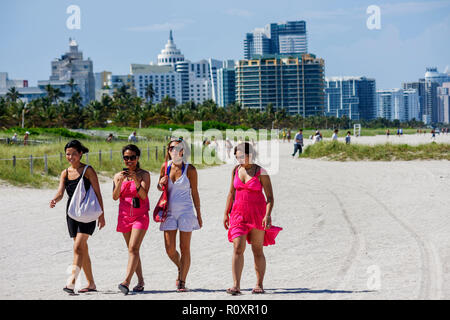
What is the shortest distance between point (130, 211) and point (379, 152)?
28.5m

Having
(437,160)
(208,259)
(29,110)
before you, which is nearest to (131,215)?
(208,259)

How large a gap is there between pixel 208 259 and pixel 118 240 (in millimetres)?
2279

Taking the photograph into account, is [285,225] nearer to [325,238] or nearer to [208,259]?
[325,238]

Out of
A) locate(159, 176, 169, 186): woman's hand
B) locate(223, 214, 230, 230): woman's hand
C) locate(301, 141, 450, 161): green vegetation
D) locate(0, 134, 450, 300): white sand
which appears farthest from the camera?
locate(301, 141, 450, 161): green vegetation

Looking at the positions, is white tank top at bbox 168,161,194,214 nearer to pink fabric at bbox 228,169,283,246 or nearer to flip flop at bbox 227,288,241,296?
pink fabric at bbox 228,169,283,246

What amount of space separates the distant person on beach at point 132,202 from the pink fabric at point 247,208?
0.89 m

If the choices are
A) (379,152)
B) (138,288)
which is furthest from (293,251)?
(379,152)

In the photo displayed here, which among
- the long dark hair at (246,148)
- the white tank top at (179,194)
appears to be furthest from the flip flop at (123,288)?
the long dark hair at (246,148)

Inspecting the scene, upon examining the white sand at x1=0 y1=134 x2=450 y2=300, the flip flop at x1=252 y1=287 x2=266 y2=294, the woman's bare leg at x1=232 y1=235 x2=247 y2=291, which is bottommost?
the white sand at x1=0 y1=134 x2=450 y2=300

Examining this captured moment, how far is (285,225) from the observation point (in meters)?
12.3

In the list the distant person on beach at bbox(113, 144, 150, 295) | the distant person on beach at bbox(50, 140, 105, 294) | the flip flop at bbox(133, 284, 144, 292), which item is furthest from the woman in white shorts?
the distant person on beach at bbox(50, 140, 105, 294)

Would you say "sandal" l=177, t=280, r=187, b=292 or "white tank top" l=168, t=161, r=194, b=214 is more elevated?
"white tank top" l=168, t=161, r=194, b=214

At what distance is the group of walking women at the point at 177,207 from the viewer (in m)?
6.73

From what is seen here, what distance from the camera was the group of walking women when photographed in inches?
265
